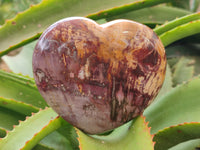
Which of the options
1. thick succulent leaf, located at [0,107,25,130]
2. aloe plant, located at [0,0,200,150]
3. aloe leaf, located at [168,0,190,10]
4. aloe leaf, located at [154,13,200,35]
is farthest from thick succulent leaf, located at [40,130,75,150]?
aloe leaf, located at [168,0,190,10]

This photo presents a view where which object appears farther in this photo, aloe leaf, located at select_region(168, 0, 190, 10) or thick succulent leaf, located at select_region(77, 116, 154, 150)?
aloe leaf, located at select_region(168, 0, 190, 10)

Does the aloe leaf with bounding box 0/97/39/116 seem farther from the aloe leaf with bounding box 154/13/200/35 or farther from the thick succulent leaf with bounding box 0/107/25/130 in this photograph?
the aloe leaf with bounding box 154/13/200/35

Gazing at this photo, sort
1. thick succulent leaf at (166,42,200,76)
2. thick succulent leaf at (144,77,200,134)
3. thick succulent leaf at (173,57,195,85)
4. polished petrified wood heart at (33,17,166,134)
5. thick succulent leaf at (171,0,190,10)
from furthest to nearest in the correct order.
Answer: thick succulent leaf at (171,0,190,10)
thick succulent leaf at (166,42,200,76)
thick succulent leaf at (173,57,195,85)
thick succulent leaf at (144,77,200,134)
polished petrified wood heart at (33,17,166,134)

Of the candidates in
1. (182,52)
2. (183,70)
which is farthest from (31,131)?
(182,52)

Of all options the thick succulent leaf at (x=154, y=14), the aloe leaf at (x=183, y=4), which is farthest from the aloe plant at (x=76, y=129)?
the aloe leaf at (x=183, y=4)

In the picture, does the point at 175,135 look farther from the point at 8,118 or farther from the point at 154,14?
the point at 154,14

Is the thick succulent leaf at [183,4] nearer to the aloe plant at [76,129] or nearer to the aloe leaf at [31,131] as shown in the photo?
the aloe plant at [76,129]
